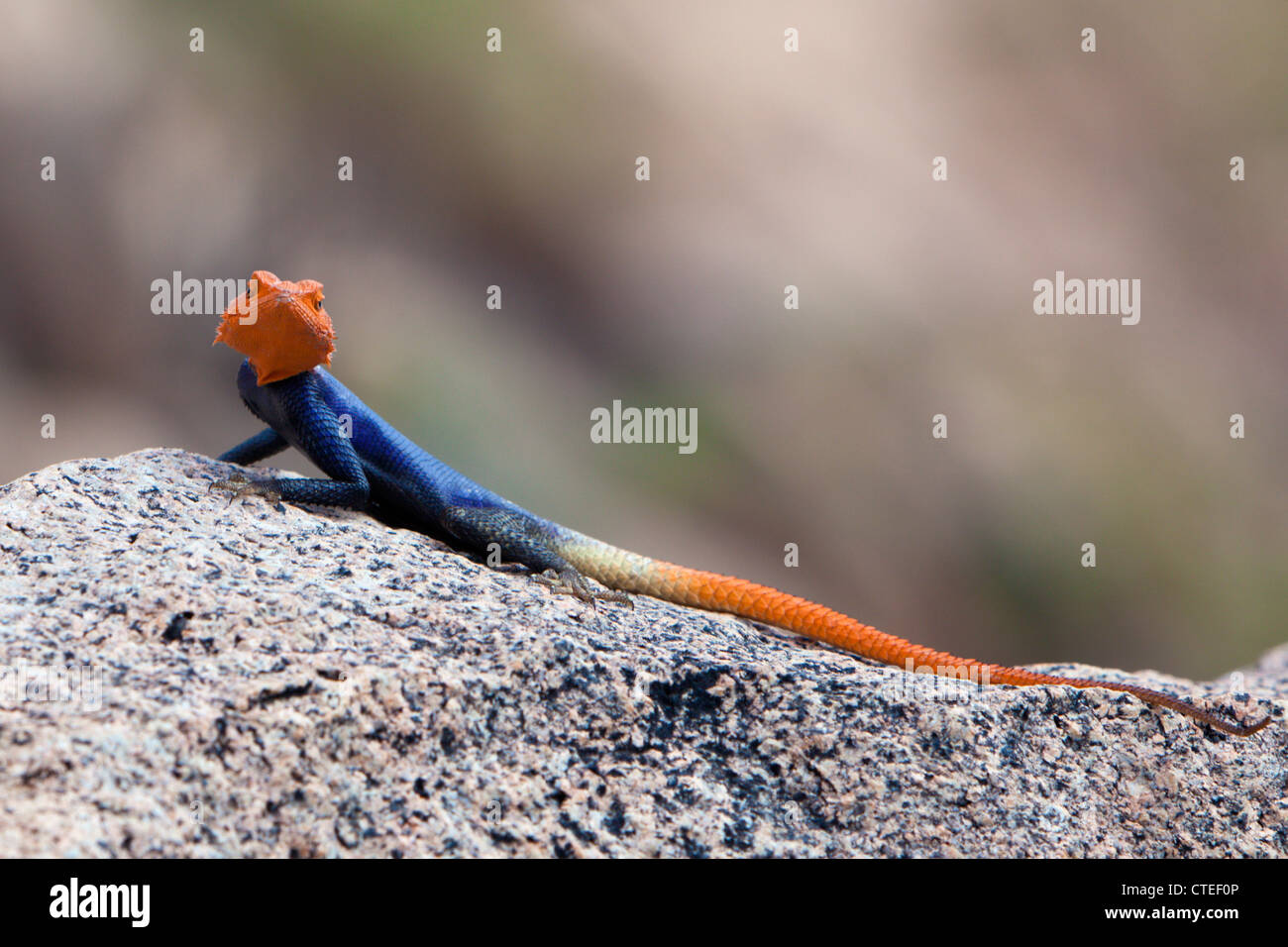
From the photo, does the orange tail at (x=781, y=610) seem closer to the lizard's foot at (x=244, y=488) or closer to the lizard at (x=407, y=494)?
the lizard at (x=407, y=494)

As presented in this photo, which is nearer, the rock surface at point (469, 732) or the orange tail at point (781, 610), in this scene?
the rock surface at point (469, 732)

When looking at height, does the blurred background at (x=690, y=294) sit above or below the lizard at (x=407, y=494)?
above

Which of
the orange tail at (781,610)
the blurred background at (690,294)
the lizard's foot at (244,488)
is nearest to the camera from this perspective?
the orange tail at (781,610)

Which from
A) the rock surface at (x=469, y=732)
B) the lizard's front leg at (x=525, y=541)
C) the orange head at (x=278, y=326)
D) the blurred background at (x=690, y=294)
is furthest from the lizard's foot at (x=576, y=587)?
the blurred background at (x=690, y=294)

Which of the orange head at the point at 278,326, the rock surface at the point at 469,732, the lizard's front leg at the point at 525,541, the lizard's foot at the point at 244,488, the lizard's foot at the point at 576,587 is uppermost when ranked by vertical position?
the orange head at the point at 278,326

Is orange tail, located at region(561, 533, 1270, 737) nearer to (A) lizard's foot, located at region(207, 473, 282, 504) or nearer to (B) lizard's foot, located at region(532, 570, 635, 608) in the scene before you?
(B) lizard's foot, located at region(532, 570, 635, 608)
